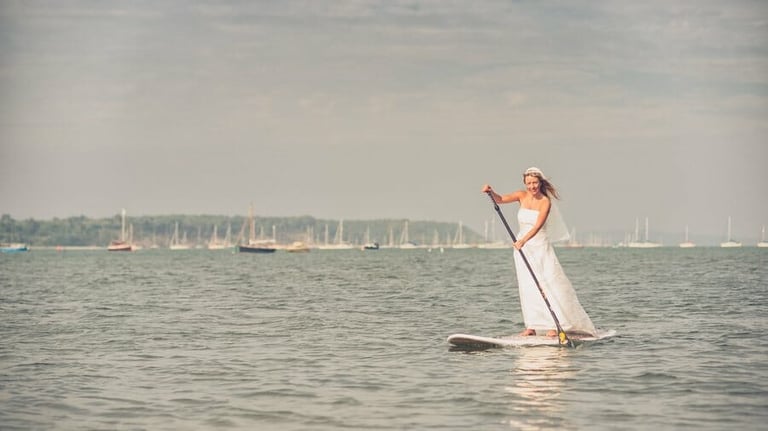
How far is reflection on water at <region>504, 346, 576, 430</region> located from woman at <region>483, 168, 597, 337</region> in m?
0.74

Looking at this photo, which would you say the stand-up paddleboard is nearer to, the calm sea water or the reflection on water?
the reflection on water

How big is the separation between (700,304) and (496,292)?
12603 millimetres

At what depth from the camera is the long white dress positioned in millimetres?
19797

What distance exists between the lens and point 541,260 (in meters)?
20.0

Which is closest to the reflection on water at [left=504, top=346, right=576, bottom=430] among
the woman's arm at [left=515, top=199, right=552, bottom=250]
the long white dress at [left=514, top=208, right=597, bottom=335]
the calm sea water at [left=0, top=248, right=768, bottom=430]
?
the calm sea water at [left=0, top=248, right=768, bottom=430]

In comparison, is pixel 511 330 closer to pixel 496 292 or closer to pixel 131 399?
pixel 131 399

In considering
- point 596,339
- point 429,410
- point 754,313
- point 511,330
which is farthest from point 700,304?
point 429,410

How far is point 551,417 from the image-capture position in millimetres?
13555

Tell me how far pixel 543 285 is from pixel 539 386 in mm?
4396

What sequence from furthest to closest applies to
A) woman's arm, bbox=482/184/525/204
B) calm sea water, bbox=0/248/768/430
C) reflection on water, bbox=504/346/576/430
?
woman's arm, bbox=482/184/525/204
calm sea water, bbox=0/248/768/430
reflection on water, bbox=504/346/576/430

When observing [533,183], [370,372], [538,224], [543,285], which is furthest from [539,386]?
[533,183]

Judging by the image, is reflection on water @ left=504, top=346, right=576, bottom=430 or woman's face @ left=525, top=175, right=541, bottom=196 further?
woman's face @ left=525, top=175, right=541, bottom=196

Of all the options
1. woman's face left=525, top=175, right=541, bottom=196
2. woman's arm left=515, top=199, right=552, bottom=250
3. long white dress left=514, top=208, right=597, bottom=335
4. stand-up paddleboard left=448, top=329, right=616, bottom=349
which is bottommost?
stand-up paddleboard left=448, top=329, right=616, bottom=349

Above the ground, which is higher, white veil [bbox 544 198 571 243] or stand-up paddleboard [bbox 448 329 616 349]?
white veil [bbox 544 198 571 243]
